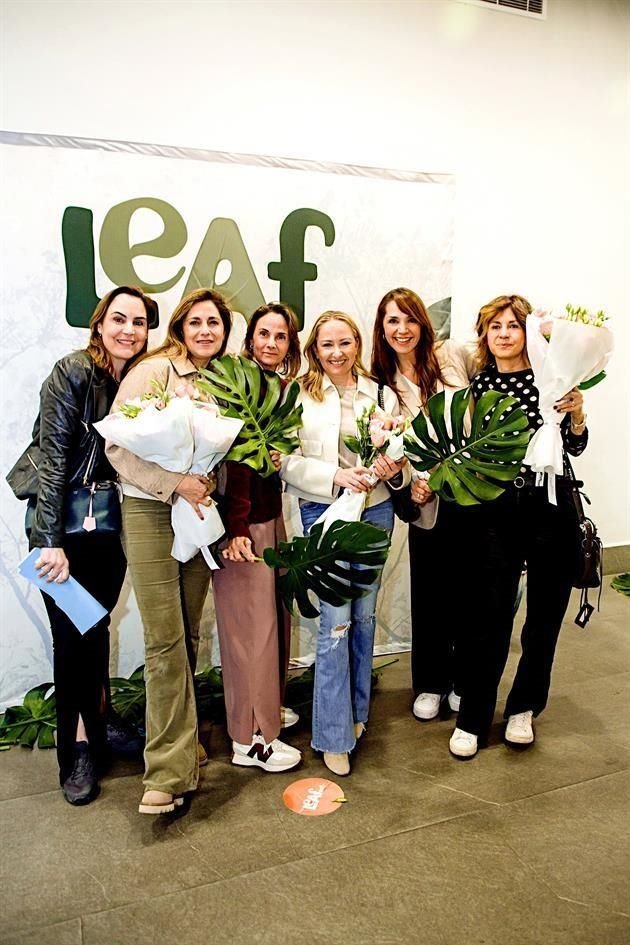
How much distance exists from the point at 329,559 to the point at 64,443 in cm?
89

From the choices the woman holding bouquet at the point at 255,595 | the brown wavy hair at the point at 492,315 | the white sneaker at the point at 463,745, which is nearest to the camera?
the woman holding bouquet at the point at 255,595

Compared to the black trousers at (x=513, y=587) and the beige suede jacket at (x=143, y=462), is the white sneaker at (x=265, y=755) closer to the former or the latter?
the black trousers at (x=513, y=587)

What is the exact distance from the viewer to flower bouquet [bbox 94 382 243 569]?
2117 millimetres

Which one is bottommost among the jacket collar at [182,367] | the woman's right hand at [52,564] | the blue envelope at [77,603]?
the blue envelope at [77,603]

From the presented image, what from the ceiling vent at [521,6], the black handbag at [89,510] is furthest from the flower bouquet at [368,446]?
the ceiling vent at [521,6]

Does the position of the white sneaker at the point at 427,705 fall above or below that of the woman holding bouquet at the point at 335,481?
below

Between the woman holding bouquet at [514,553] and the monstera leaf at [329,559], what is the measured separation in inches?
18.3

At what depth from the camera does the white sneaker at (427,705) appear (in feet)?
9.72

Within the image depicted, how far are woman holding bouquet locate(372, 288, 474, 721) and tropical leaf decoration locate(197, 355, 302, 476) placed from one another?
49 cm

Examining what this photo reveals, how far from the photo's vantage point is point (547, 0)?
3.99m

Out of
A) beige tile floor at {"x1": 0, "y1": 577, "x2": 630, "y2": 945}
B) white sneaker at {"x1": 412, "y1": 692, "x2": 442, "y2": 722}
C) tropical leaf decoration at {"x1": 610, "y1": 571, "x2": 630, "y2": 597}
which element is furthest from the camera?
tropical leaf decoration at {"x1": 610, "y1": 571, "x2": 630, "y2": 597}

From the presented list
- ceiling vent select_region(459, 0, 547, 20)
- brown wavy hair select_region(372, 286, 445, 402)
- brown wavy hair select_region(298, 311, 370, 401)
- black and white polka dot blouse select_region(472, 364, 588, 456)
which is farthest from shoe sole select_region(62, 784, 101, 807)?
ceiling vent select_region(459, 0, 547, 20)

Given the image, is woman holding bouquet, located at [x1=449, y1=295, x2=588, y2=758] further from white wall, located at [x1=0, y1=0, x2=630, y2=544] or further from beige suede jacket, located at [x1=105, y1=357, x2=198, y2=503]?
white wall, located at [x1=0, y1=0, x2=630, y2=544]

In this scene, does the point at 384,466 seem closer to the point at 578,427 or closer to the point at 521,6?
the point at 578,427
